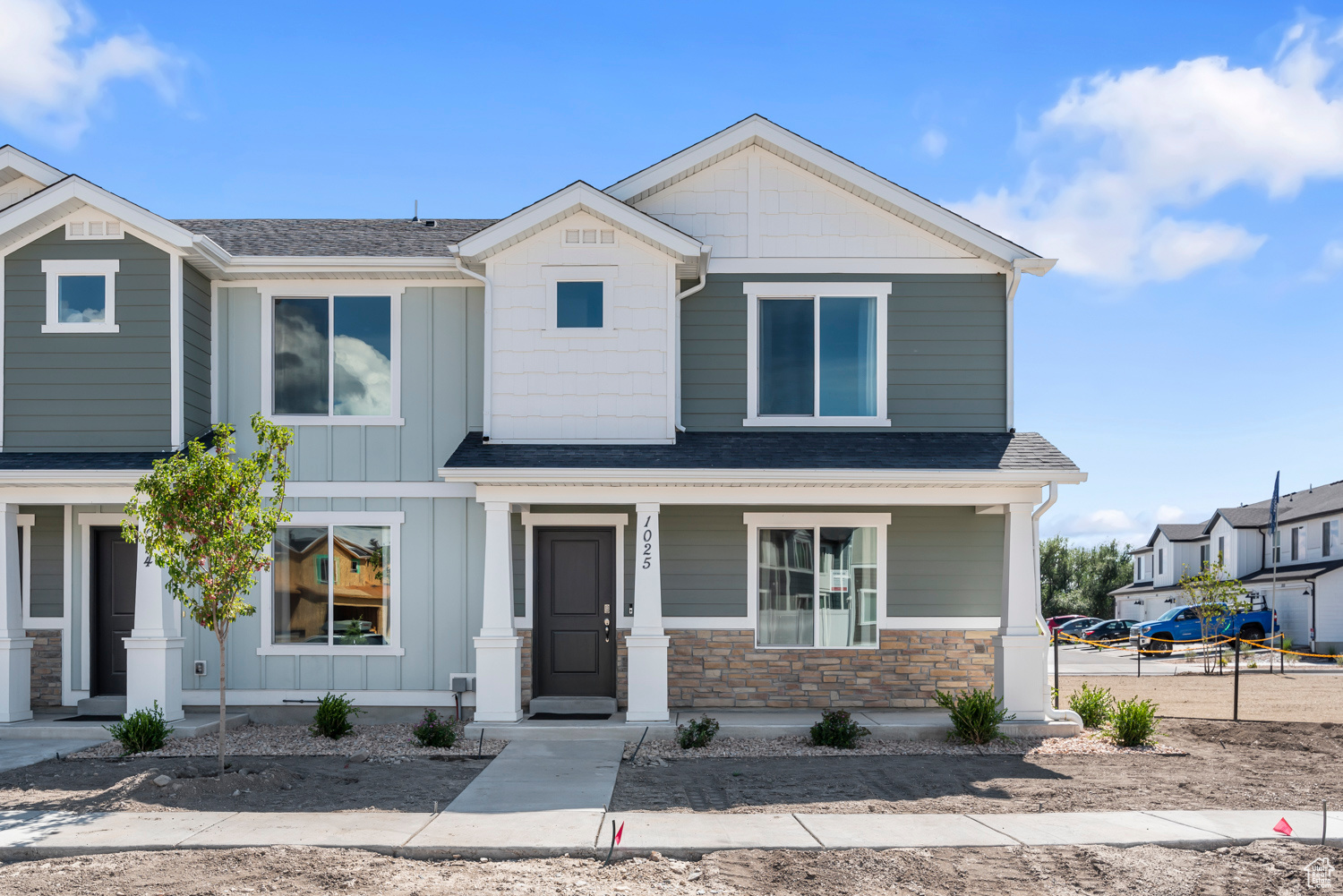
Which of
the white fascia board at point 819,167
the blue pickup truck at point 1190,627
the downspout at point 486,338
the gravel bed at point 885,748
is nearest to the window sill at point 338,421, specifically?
the downspout at point 486,338

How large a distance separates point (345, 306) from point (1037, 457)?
8.82 metres

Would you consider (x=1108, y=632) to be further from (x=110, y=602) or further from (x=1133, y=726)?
(x=110, y=602)

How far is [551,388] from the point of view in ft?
40.2

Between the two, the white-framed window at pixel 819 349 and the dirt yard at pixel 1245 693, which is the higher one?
the white-framed window at pixel 819 349

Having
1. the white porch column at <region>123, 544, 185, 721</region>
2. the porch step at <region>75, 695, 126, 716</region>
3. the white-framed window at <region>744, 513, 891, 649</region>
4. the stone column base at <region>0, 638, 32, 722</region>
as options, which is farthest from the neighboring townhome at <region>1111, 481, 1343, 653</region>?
the stone column base at <region>0, 638, 32, 722</region>

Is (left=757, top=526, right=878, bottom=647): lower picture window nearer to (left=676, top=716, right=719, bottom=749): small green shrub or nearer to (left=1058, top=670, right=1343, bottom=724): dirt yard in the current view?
(left=676, top=716, right=719, bottom=749): small green shrub

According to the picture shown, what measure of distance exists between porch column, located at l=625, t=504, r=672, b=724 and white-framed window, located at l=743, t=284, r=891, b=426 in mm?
2467

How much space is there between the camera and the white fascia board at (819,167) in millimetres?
12680

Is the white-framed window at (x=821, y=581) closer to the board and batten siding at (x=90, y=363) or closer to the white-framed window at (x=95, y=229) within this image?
the board and batten siding at (x=90, y=363)

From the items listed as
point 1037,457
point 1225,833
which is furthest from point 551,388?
point 1225,833

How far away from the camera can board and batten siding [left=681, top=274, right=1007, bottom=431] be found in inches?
506

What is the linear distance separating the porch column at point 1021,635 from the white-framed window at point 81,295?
11017 mm

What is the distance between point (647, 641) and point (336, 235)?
23.5 ft

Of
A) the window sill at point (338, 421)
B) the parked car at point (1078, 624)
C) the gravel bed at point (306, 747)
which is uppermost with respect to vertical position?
the window sill at point (338, 421)
